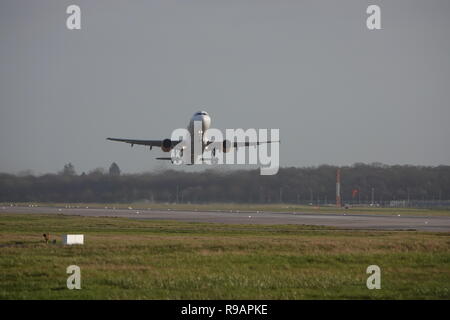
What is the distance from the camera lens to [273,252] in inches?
1625

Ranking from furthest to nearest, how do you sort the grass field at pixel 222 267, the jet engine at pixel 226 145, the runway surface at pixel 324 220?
the jet engine at pixel 226 145 → the runway surface at pixel 324 220 → the grass field at pixel 222 267

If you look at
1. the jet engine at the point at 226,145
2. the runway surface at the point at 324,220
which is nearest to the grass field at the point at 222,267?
the runway surface at the point at 324,220

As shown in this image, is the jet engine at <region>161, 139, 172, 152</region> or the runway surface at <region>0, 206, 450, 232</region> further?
the jet engine at <region>161, 139, 172, 152</region>

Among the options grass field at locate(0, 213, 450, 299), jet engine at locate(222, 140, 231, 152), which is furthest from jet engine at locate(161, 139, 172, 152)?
grass field at locate(0, 213, 450, 299)

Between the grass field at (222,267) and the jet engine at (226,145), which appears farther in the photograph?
the jet engine at (226,145)

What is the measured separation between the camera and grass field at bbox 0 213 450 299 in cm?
2820

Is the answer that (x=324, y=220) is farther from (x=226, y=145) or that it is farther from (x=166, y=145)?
(x=166, y=145)

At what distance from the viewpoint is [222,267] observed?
35062 mm

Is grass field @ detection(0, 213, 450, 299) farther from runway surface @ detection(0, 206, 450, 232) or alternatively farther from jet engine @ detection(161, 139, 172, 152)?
jet engine @ detection(161, 139, 172, 152)

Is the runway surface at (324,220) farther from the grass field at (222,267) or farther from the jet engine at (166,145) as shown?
the grass field at (222,267)

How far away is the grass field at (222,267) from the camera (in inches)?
1110

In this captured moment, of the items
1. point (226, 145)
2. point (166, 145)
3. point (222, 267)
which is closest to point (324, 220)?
point (226, 145)
